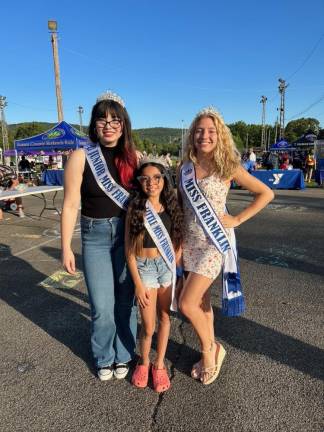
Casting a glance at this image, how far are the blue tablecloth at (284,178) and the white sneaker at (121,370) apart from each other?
46.5 feet

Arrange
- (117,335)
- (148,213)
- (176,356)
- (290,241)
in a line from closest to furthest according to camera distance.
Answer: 1. (148,213)
2. (117,335)
3. (176,356)
4. (290,241)

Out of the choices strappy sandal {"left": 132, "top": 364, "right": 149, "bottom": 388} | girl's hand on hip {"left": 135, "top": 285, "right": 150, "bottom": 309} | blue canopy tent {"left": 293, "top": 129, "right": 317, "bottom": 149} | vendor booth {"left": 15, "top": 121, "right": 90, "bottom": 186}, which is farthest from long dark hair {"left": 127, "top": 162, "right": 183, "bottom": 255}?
blue canopy tent {"left": 293, "top": 129, "right": 317, "bottom": 149}

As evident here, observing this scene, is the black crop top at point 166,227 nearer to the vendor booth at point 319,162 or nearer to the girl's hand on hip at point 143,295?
the girl's hand on hip at point 143,295

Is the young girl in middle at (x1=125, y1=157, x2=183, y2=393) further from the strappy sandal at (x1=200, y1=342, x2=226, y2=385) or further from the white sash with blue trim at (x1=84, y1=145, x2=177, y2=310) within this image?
the strappy sandal at (x1=200, y1=342, x2=226, y2=385)

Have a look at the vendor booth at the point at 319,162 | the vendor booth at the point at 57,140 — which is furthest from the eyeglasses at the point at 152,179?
the vendor booth at the point at 319,162

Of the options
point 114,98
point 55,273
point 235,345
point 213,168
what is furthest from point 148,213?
point 55,273

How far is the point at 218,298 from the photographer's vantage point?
4.05 metres

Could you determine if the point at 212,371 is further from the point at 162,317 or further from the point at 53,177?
the point at 53,177

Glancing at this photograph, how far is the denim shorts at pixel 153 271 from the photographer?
236 centimetres

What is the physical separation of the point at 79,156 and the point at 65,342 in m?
1.67

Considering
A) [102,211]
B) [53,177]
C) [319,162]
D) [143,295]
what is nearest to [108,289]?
[143,295]

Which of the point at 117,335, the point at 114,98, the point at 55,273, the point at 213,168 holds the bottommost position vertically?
the point at 55,273

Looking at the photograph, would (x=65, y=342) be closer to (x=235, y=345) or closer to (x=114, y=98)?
(x=235, y=345)

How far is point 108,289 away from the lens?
8.23 ft
